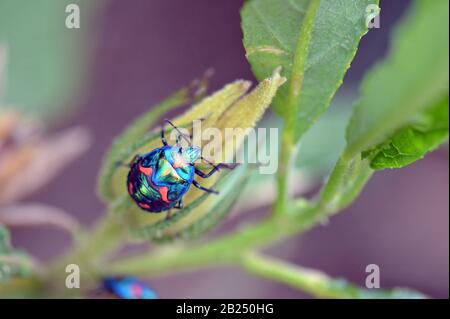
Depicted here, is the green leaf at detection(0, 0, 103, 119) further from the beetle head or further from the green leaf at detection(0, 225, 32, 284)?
the beetle head

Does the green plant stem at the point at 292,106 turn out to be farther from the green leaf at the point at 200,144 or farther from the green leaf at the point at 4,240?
the green leaf at the point at 4,240

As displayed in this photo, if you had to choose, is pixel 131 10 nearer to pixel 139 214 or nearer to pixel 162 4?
pixel 162 4

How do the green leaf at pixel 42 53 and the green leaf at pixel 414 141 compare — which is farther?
the green leaf at pixel 42 53

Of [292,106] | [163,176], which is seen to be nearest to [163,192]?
[163,176]

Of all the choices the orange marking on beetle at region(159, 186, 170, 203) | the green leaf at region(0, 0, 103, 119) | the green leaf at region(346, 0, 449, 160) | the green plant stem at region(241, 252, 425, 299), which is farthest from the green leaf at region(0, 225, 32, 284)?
the green leaf at region(0, 0, 103, 119)

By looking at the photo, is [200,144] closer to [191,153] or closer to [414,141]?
[191,153]
